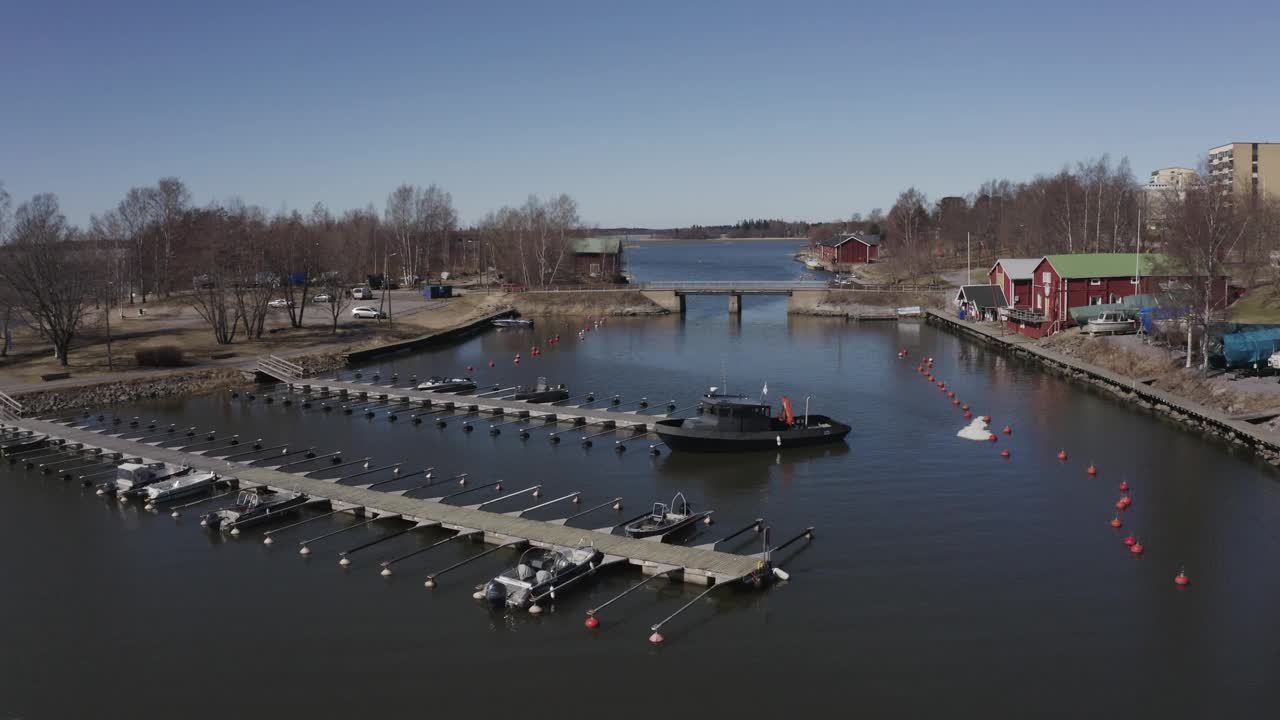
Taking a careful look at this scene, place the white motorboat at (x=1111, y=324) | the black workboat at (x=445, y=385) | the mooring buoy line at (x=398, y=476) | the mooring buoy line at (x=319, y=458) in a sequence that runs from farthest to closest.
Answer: the white motorboat at (x=1111, y=324) → the black workboat at (x=445, y=385) → the mooring buoy line at (x=319, y=458) → the mooring buoy line at (x=398, y=476)

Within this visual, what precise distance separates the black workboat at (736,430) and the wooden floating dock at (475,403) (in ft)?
14.9

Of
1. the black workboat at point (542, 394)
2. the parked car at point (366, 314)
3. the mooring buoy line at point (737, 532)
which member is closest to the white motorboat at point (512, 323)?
the parked car at point (366, 314)

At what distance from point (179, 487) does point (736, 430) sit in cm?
2174

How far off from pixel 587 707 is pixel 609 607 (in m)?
4.59

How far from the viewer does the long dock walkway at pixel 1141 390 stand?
38375mm

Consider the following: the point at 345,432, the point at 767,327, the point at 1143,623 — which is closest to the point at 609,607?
the point at 1143,623

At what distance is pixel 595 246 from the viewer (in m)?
128

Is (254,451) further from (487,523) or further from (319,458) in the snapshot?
(487,523)

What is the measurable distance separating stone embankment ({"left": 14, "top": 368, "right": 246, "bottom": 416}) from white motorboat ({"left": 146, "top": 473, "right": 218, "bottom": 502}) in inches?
783

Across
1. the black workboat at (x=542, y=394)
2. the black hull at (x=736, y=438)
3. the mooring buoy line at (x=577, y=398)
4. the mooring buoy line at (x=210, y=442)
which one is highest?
the black workboat at (x=542, y=394)

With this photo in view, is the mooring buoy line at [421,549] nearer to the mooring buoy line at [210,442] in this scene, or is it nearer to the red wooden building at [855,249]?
the mooring buoy line at [210,442]

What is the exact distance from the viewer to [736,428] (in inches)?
1553

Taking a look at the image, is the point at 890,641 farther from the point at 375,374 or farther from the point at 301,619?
the point at 375,374

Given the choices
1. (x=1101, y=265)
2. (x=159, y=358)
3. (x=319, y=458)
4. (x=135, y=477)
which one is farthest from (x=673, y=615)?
(x=1101, y=265)
